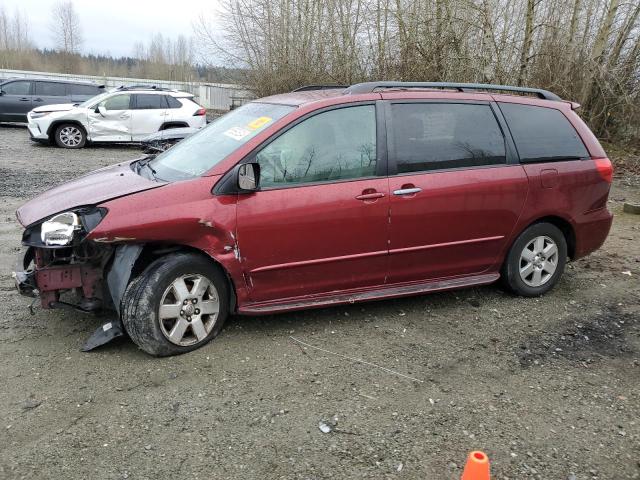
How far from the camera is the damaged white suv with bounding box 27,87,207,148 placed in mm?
14078

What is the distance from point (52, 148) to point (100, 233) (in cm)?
1222

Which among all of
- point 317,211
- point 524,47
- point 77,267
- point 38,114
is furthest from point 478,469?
point 38,114

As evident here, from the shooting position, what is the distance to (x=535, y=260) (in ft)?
15.8

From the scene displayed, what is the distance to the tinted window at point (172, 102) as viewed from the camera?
48.8 ft

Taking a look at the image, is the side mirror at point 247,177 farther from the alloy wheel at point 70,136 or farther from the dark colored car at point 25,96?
the dark colored car at point 25,96

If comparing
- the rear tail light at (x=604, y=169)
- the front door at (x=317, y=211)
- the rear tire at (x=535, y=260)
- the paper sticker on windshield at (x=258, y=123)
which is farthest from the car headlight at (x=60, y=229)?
the rear tail light at (x=604, y=169)

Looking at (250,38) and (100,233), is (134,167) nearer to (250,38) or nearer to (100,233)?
(100,233)

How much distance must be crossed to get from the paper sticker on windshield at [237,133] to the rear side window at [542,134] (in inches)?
86.0

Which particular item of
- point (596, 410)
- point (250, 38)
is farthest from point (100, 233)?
point (250, 38)

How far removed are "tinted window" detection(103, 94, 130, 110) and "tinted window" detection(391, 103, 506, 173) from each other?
1196 centimetres

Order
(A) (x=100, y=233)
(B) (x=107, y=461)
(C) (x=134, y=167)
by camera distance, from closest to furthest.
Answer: (B) (x=107, y=461), (A) (x=100, y=233), (C) (x=134, y=167)

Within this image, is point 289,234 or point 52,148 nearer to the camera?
point 289,234

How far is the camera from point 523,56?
42.6ft

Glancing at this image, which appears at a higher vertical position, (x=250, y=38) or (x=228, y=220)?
(x=250, y=38)
